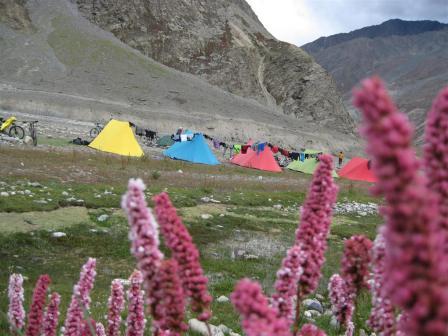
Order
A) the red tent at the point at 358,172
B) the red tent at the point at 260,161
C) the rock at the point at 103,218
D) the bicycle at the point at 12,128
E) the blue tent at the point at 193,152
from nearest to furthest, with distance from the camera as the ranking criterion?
1. the rock at the point at 103,218
2. the bicycle at the point at 12,128
3. the blue tent at the point at 193,152
4. the red tent at the point at 260,161
5. the red tent at the point at 358,172

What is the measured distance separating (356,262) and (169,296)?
1.66m

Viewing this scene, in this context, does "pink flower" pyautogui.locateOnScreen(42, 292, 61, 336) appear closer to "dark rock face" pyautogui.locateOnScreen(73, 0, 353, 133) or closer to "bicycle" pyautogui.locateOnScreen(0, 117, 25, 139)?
"bicycle" pyautogui.locateOnScreen(0, 117, 25, 139)

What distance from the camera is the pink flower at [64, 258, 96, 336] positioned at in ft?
12.4

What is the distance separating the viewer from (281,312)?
113 inches

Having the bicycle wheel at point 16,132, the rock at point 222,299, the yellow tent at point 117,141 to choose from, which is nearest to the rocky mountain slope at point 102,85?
the bicycle wheel at point 16,132

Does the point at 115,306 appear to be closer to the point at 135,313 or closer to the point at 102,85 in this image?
the point at 135,313

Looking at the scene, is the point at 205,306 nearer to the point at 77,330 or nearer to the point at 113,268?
the point at 77,330

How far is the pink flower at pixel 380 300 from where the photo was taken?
2.99 meters

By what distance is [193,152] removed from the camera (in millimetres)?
48406

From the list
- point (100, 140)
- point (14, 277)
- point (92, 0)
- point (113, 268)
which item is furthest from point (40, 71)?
point (14, 277)

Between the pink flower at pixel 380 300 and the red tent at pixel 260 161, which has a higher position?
the pink flower at pixel 380 300

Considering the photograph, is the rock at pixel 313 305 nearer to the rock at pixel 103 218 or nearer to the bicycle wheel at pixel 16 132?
the rock at pixel 103 218

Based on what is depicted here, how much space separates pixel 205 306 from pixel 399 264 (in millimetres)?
1700

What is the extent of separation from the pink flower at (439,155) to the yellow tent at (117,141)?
40754 millimetres
